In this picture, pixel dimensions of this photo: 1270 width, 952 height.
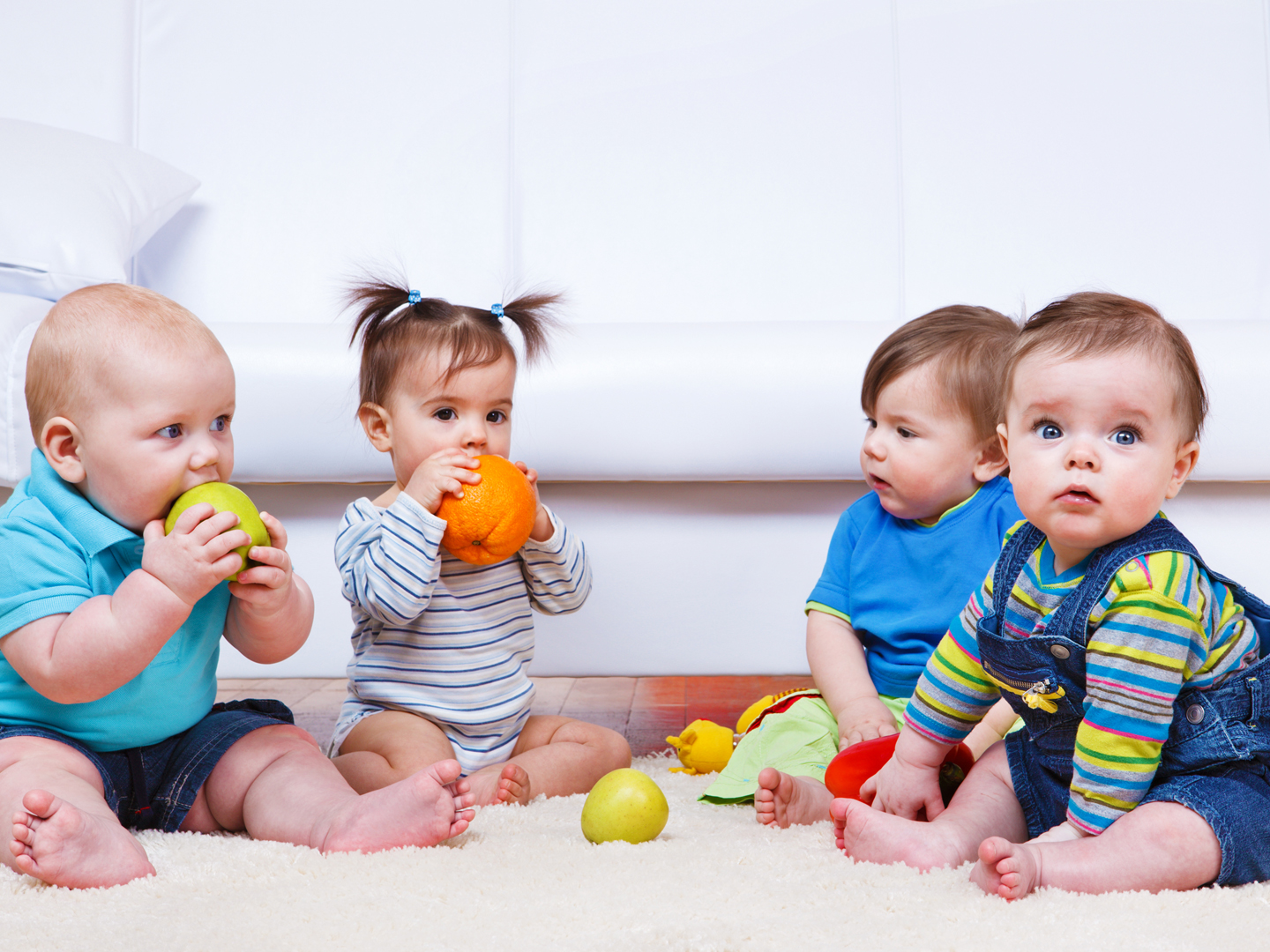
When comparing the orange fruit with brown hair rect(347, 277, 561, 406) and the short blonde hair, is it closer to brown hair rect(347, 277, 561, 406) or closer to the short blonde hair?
brown hair rect(347, 277, 561, 406)

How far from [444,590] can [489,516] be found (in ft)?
0.51

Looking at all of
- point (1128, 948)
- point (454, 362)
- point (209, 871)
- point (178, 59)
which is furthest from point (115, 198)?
point (1128, 948)

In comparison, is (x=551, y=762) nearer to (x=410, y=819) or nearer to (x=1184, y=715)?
(x=410, y=819)

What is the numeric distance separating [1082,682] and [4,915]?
2.66ft

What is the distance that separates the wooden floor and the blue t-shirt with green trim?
374 mm

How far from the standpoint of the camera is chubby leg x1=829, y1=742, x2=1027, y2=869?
820mm

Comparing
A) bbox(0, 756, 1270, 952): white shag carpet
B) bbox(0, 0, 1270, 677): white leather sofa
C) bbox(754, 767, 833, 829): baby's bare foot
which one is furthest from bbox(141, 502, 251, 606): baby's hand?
bbox(0, 0, 1270, 677): white leather sofa

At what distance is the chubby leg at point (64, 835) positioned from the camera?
2.48 ft

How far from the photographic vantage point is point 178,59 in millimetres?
1970

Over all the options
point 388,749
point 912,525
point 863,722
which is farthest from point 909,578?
point 388,749

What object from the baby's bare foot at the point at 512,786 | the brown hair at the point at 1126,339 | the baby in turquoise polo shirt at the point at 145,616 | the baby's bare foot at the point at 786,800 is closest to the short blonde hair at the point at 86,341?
the baby in turquoise polo shirt at the point at 145,616

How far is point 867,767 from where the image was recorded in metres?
1.03

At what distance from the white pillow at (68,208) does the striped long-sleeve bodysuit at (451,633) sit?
1.99ft

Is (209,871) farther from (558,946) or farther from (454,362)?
(454,362)
